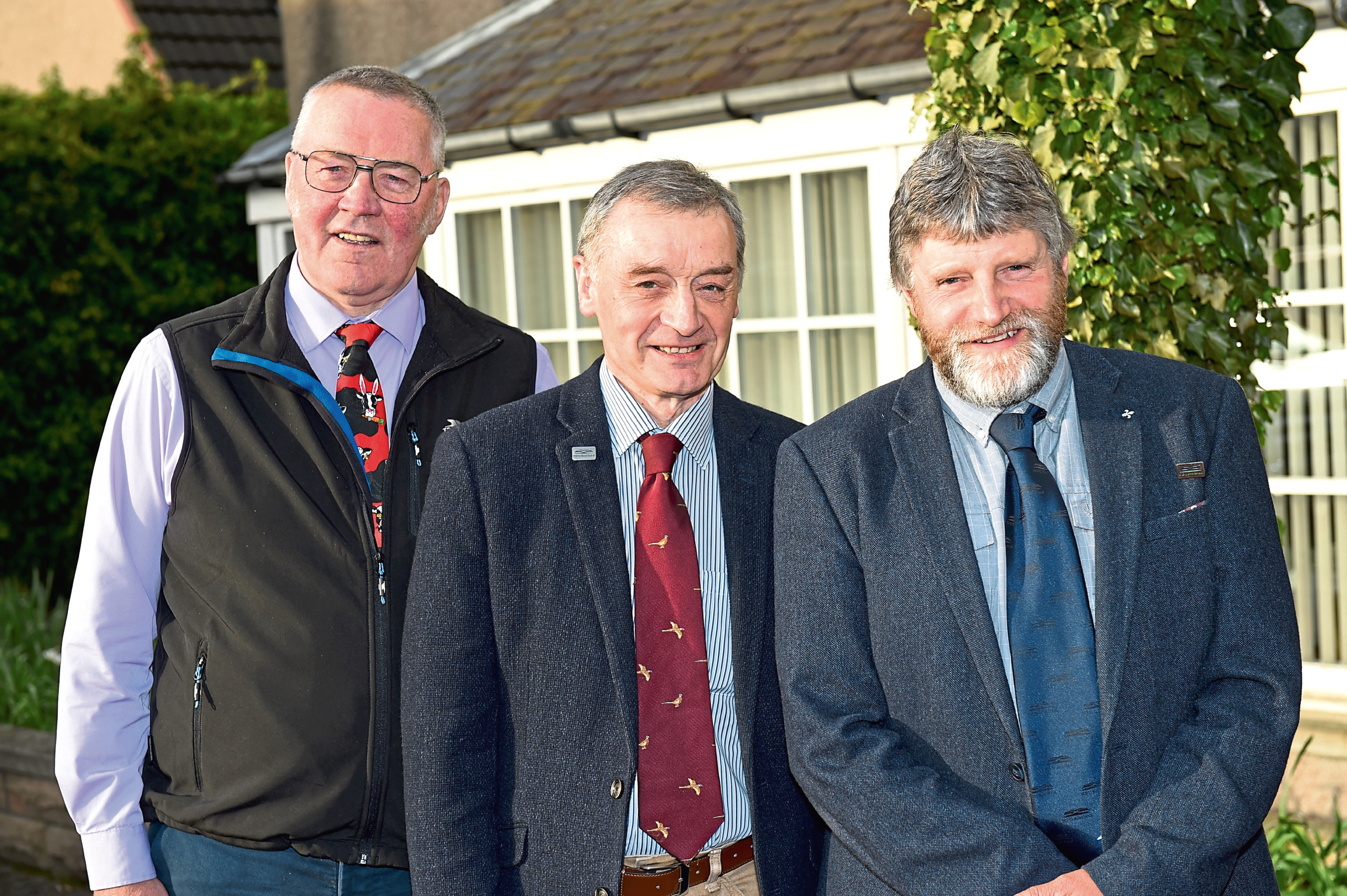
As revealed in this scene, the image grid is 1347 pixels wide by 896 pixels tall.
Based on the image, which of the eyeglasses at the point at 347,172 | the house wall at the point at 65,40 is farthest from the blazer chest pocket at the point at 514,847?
the house wall at the point at 65,40

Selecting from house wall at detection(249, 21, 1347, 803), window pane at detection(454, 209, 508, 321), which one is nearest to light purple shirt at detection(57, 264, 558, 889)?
house wall at detection(249, 21, 1347, 803)

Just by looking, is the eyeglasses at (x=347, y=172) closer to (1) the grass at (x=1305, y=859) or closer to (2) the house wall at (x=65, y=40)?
(1) the grass at (x=1305, y=859)

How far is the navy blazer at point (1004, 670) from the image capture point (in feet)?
6.37

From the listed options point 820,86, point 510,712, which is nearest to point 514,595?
point 510,712

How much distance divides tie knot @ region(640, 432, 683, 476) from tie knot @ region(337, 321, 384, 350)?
653 millimetres

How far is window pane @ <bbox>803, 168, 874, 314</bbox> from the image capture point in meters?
5.77

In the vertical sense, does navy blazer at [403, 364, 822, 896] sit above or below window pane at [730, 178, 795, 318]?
below

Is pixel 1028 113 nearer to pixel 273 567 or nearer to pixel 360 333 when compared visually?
pixel 360 333

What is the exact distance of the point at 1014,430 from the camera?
7.08 feet

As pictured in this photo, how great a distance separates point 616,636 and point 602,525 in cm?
20

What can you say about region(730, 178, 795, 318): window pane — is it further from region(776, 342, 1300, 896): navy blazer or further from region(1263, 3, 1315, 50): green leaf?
region(776, 342, 1300, 896): navy blazer

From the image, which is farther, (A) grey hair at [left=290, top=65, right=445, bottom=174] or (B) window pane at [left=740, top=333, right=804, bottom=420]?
(B) window pane at [left=740, top=333, right=804, bottom=420]

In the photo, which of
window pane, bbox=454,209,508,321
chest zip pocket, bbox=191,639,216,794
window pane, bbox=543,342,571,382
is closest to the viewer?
chest zip pocket, bbox=191,639,216,794

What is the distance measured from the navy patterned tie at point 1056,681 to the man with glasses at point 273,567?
3.69 feet
